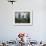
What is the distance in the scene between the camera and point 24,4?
191 inches

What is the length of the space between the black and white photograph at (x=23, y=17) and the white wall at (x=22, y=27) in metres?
0.15

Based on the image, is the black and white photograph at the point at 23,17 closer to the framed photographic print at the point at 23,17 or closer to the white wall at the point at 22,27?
the framed photographic print at the point at 23,17

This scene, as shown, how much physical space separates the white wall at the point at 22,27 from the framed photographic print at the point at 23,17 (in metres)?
0.15

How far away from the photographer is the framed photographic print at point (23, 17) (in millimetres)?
4836

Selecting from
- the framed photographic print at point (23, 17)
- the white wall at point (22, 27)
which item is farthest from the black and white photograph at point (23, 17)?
the white wall at point (22, 27)

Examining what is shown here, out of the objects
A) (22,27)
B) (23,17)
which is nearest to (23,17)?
(23,17)

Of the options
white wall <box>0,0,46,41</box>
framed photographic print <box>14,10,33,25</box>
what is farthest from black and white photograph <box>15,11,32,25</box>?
white wall <box>0,0,46,41</box>

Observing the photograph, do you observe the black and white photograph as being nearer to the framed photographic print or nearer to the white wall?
the framed photographic print

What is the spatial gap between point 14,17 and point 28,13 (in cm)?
56

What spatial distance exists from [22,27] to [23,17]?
386mm

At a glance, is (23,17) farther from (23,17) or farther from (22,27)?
(22,27)

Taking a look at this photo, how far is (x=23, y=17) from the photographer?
4871 millimetres

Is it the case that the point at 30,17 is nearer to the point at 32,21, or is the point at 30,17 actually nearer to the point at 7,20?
the point at 32,21

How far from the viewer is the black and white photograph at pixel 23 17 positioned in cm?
484
